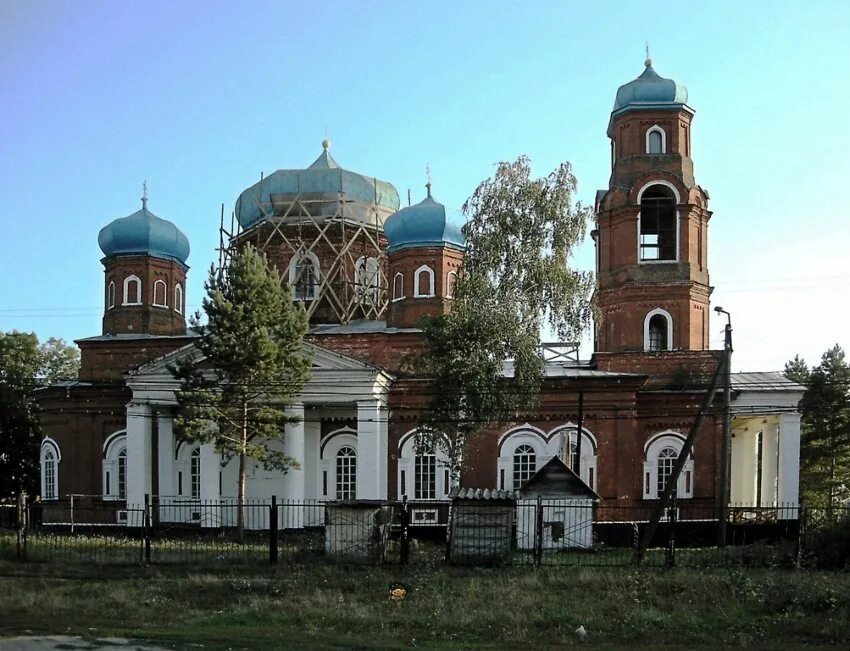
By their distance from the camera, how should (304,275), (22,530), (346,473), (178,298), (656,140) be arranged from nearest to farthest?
(22,530) → (656,140) → (346,473) → (178,298) → (304,275)

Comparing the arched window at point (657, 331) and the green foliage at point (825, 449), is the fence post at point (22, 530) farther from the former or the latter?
the green foliage at point (825, 449)

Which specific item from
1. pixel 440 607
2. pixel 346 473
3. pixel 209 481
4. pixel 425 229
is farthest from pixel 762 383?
pixel 440 607

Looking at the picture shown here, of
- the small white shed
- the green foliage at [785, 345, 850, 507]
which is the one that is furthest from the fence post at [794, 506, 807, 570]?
the green foliage at [785, 345, 850, 507]

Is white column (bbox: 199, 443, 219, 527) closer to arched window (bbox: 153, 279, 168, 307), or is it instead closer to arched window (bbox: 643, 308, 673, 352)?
arched window (bbox: 153, 279, 168, 307)

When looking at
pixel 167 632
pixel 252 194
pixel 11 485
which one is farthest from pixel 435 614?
pixel 11 485

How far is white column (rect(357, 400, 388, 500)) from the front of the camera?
3131 cm

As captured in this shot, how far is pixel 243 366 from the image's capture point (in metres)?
28.5

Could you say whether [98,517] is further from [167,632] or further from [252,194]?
[167,632]

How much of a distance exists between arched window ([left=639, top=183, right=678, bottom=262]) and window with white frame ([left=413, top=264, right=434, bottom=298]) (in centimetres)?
690

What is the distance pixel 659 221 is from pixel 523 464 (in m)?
8.85

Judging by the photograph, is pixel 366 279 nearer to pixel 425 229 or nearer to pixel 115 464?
pixel 425 229

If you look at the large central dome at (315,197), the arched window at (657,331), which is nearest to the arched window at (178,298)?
the large central dome at (315,197)

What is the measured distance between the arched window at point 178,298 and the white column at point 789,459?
2080cm

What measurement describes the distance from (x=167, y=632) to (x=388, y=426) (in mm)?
19075
